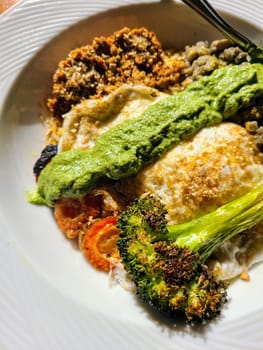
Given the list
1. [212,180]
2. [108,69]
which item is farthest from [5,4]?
[212,180]

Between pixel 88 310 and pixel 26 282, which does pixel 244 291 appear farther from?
pixel 26 282

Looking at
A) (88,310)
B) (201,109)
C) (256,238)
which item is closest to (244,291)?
(256,238)

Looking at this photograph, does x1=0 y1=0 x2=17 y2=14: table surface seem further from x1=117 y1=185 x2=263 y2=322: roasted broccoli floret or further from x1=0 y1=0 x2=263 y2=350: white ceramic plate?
x1=117 y1=185 x2=263 y2=322: roasted broccoli floret

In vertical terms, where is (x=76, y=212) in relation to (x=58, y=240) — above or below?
above

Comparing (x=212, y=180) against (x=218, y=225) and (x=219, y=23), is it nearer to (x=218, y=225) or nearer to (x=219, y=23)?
(x=218, y=225)

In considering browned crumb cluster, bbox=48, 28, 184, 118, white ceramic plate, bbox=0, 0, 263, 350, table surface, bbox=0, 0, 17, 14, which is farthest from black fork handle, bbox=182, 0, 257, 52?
table surface, bbox=0, 0, 17, 14

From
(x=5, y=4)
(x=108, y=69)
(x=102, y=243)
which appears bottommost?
(x=102, y=243)
